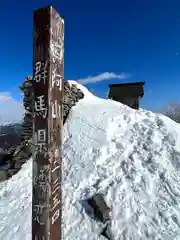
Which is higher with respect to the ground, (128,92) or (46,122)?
(128,92)

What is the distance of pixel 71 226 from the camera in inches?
210

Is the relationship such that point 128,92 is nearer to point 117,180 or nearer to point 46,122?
point 117,180

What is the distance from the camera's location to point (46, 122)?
2.72 metres

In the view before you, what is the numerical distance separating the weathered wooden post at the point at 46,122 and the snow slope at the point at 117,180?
275cm

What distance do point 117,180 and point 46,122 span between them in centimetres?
450

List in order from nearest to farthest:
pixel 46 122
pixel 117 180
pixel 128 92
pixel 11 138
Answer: pixel 46 122
pixel 117 180
pixel 128 92
pixel 11 138

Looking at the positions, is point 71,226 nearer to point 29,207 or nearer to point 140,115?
point 29,207

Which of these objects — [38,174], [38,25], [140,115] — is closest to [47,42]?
[38,25]

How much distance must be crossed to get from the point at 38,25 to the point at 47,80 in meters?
0.76

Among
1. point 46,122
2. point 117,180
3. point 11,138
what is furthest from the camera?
point 11,138

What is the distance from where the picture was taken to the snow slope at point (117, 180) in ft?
17.2

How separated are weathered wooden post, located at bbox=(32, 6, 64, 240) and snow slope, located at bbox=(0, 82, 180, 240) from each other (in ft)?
9.02

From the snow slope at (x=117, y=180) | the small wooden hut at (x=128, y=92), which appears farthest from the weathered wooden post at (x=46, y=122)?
the small wooden hut at (x=128, y=92)

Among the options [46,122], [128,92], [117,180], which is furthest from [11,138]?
[46,122]
